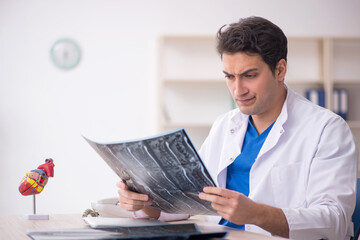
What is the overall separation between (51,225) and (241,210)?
0.64 m

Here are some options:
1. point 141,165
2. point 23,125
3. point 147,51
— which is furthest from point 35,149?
point 141,165

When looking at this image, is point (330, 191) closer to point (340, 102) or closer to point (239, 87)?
point (239, 87)

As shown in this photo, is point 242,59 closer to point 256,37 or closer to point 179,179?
point 256,37

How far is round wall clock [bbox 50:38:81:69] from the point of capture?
14.4 ft

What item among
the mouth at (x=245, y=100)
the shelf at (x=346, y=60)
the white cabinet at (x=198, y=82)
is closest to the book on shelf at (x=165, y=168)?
the mouth at (x=245, y=100)

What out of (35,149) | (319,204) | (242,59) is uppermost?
(242,59)

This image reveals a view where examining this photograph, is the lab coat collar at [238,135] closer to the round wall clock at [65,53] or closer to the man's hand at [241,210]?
the man's hand at [241,210]

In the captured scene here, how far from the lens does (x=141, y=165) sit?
1.34 meters

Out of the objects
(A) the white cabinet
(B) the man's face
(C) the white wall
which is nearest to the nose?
(B) the man's face

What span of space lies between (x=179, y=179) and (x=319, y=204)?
0.45 m

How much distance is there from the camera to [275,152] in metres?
1.73

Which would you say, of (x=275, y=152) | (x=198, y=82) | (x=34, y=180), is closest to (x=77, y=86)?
(x=198, y=82)

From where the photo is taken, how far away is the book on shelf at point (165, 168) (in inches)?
47.5

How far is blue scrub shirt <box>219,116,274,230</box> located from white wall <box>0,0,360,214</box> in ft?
8.77
